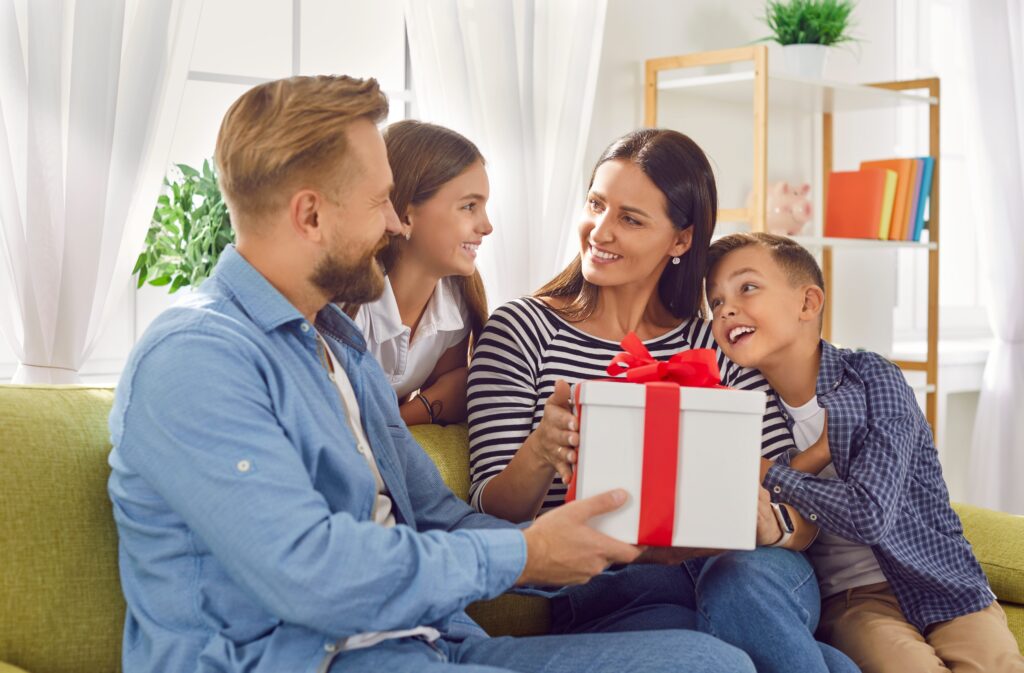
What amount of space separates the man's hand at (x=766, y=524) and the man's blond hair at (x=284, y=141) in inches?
31.3

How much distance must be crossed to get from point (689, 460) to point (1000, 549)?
0.96 meters

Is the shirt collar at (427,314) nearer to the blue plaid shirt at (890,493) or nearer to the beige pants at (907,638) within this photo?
the blue plaid shirt at (890,493)

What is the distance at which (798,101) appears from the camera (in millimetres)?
3762

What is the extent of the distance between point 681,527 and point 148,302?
179 centimetres

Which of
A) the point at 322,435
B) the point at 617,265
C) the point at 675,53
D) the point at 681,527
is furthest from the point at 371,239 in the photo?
the point at 675,53

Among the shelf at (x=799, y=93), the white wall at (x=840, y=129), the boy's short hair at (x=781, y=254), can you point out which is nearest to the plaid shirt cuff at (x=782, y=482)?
the boy's short hair at (x=781, y=254)

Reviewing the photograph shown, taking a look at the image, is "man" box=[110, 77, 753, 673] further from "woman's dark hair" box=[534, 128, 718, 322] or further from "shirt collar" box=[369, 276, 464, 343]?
"woman's dark hair" box=[534, 128, 718, 322]

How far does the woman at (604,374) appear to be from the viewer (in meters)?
1.55

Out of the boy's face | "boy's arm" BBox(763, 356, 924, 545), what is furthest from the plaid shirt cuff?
the boy's face

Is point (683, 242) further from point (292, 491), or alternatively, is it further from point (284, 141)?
point (292, 491)

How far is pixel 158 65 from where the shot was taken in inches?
90.7

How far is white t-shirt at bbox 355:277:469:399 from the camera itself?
1.92 meters

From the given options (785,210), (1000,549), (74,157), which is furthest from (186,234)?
(785,210)

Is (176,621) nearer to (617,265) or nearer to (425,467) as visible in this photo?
(425,467)
